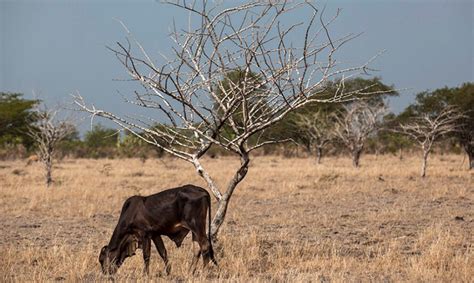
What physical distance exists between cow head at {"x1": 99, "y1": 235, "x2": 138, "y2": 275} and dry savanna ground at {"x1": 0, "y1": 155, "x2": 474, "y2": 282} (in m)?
0.16

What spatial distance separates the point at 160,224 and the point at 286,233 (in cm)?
378

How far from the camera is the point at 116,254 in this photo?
8031 millimetres

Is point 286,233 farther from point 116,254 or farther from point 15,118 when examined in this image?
point 15,118

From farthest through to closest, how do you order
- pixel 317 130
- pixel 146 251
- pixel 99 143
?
pixel 99 143 < pixel 317 130 < pixel 146 251

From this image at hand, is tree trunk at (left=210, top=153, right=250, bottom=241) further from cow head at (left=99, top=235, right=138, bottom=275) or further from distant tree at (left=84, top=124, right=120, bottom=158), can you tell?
distant tree at (left=84, top=124, right=120, bottom=158)

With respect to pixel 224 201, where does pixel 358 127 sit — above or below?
above

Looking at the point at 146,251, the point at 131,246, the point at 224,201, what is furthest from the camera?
the point at 224,201

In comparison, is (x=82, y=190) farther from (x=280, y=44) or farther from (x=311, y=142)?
(x=311, y=142)

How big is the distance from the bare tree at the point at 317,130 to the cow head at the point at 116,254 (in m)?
30.0

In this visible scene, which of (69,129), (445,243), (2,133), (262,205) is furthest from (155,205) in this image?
(2,133)

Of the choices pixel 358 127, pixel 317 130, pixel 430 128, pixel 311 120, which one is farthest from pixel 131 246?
pixel 311 120

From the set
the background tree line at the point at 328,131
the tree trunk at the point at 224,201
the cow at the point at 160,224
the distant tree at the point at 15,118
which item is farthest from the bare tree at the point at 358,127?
the cow at the point at 160,224

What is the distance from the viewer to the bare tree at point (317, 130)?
39.8m

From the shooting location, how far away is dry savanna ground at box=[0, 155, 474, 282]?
7.79 m
